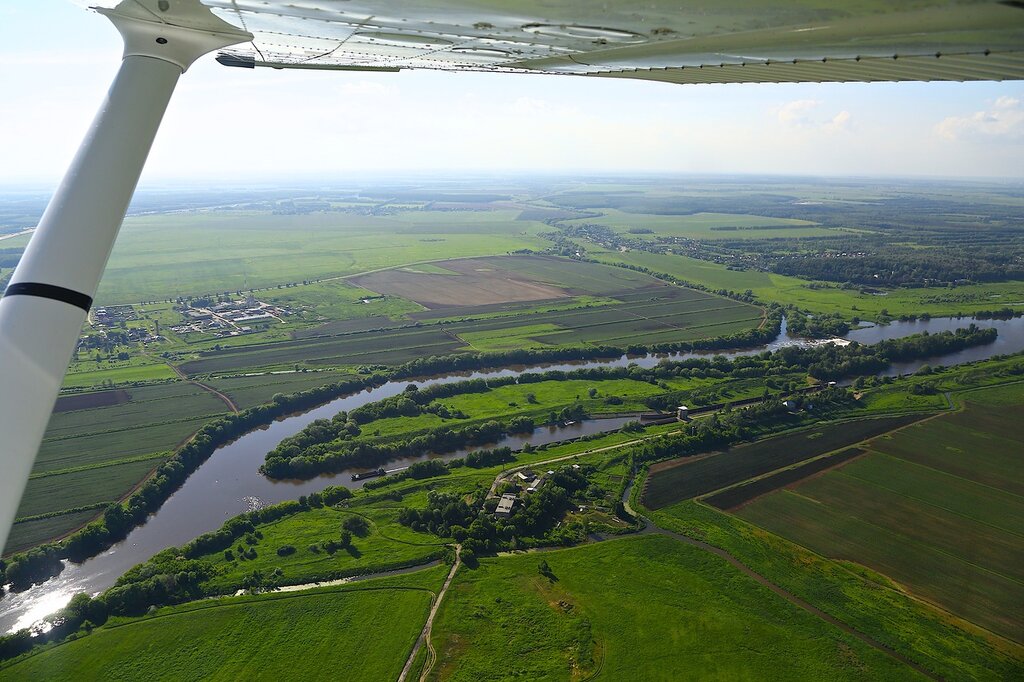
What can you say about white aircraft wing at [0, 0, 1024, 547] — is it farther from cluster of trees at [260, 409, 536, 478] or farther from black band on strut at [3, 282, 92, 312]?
cluster of trees at [260, 409, 536, 478]

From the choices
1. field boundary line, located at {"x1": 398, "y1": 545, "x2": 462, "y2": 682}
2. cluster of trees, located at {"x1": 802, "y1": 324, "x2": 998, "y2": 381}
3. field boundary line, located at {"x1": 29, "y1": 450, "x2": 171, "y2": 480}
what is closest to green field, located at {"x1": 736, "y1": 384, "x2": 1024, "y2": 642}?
cluster of trees, located at {"x1": 802, "y1": 324, "x2": 998, "y2": 381}

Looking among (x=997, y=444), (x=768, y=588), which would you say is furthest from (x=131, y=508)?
(x=997, y=444)

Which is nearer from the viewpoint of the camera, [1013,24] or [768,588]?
[1013,24]

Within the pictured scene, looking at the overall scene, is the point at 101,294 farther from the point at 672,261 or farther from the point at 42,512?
the point at 672,261

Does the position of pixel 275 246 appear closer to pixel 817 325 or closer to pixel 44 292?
pixel 817 325

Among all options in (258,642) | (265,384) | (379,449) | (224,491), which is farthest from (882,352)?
(258,642)

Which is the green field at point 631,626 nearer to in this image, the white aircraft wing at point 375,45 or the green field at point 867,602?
the green field at point 867,602

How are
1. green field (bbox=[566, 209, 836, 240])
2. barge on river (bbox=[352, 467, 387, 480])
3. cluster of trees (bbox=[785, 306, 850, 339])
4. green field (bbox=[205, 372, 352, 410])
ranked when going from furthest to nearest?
green field (bbox=[566, 209, 836, 240]) < cluster of trees (bbox=[785, 306, 850, 339]) < green field (bbox=[205, 372, 352, 410]) < barge on river (bbox=[352, 467, 387, 480])
